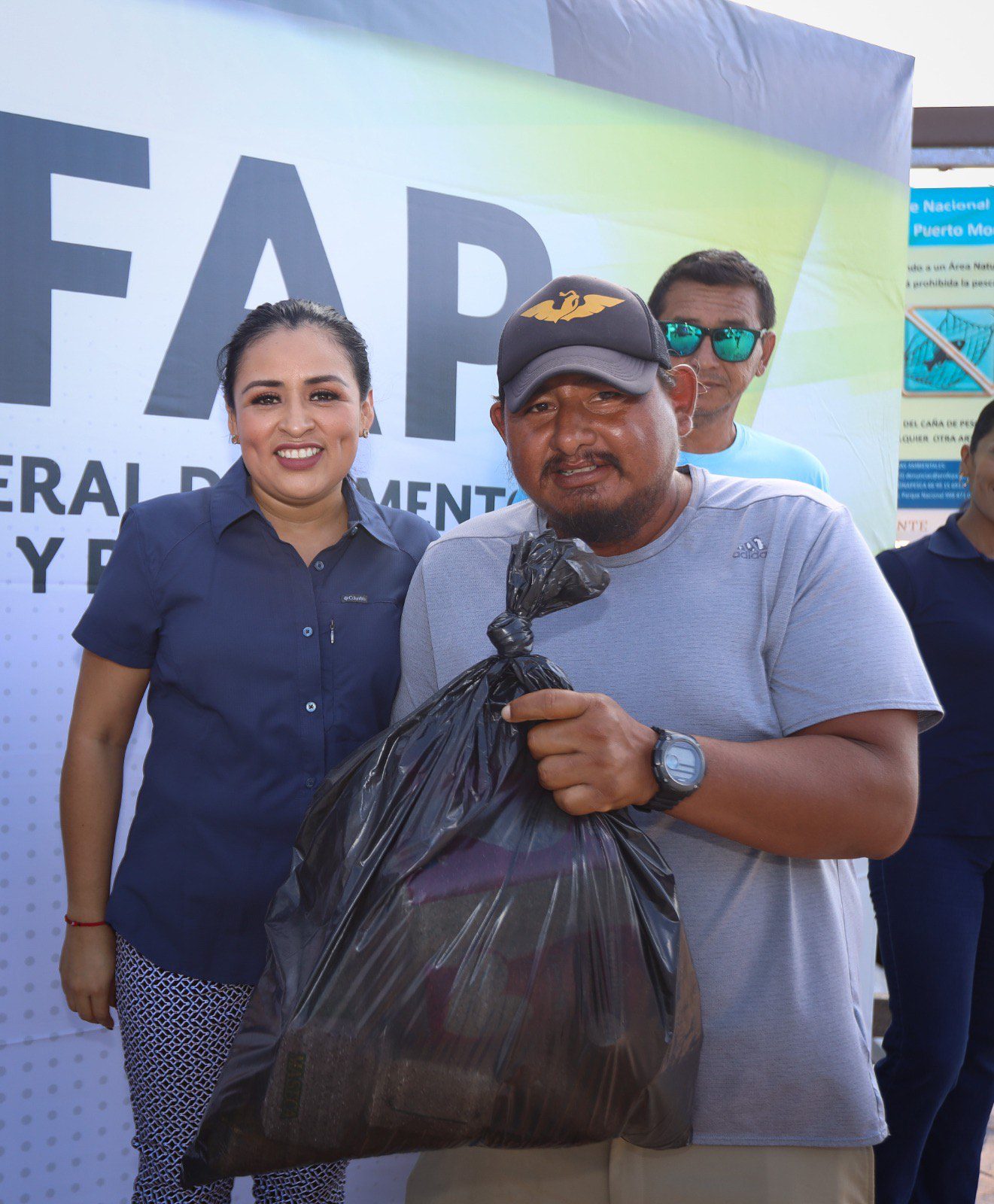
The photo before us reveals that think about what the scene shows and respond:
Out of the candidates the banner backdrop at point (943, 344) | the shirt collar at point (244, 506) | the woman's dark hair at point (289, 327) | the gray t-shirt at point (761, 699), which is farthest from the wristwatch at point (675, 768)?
the banner backdrop at point (943, 344)

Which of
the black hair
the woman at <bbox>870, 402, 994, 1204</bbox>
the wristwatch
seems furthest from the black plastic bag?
the black hair

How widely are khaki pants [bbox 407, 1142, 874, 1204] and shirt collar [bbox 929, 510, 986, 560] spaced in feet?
5.02

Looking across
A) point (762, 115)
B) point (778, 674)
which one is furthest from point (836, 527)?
point (762, 115)

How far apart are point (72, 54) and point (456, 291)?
3.21 feet

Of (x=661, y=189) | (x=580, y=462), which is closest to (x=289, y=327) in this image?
(x=580, y=462)

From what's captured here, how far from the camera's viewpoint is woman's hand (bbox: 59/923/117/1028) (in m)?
1.65

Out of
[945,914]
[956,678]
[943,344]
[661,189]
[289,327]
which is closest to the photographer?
[289,327]

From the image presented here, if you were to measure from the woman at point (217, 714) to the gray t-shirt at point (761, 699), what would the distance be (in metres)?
0.51

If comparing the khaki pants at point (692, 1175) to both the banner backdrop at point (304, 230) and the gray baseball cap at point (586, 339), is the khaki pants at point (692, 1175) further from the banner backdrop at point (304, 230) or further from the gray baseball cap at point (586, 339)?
the banner backdrop at point (304, 230)

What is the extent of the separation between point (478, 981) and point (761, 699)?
1.53 ft

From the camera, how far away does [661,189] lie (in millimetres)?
2797

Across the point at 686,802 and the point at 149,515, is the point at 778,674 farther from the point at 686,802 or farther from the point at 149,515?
the point at 149,515

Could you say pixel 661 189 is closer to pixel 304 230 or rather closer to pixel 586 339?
pixel 304 230

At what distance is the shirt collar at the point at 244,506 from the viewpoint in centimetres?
163
